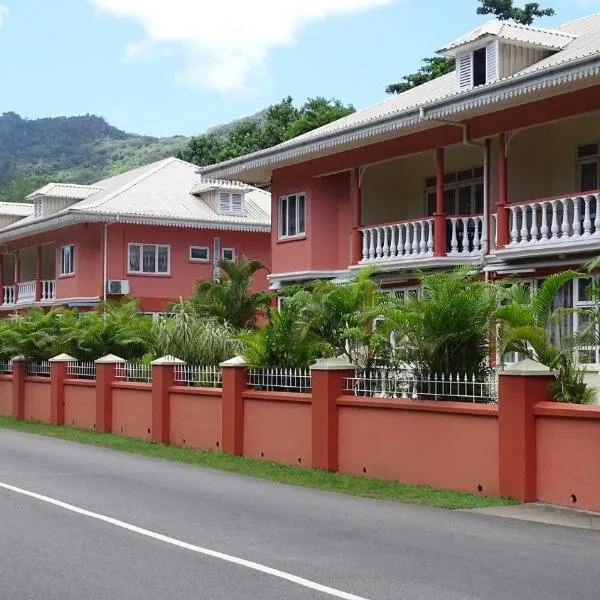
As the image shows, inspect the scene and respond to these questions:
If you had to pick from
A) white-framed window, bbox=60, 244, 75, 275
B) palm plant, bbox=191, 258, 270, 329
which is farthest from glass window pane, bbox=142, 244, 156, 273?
palm plant, bbox=191, 258, 270, 329

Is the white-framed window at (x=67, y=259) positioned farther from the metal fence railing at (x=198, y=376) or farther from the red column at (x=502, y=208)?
the red column at (x=502, y=208)

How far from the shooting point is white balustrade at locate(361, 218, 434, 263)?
23.2 metres

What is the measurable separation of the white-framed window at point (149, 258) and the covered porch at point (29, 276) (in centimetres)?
411

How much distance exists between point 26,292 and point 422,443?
32165mm

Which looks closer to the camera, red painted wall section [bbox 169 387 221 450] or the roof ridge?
red painted wall section [bbox 169 387 221 450]

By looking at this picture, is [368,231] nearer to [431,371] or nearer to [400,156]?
[400,156]

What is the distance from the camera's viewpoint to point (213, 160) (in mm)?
58625

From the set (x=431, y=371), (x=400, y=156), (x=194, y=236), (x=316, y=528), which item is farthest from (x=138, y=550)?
(x=194, y=236)

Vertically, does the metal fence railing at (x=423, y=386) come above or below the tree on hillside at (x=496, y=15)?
below

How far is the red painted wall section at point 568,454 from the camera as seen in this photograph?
1249 cm

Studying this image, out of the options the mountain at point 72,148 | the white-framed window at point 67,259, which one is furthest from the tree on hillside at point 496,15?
the mountain at point 72,148

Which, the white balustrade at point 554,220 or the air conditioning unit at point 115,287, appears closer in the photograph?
the white balustrade at point 554,220

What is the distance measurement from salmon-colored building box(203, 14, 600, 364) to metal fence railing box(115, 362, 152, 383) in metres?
5.10

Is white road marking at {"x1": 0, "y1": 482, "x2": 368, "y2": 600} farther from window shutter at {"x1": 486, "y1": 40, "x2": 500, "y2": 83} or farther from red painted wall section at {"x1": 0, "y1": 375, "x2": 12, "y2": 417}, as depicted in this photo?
red painted wall section at {"x1": 0, "y1": 375, "x2": 12, "y2": 417}
